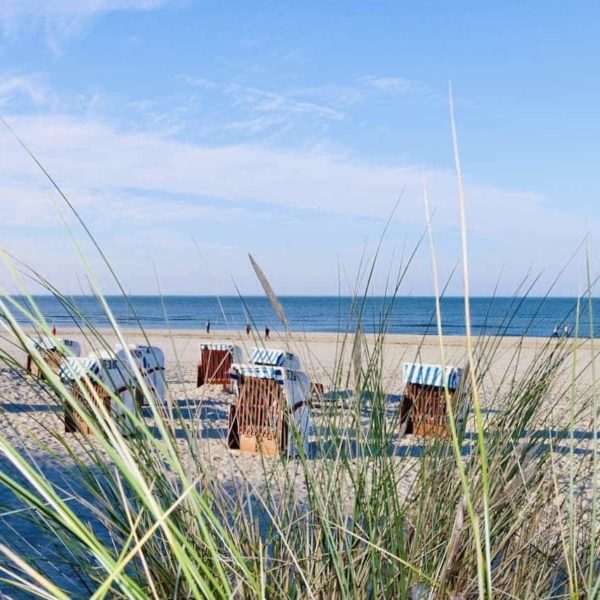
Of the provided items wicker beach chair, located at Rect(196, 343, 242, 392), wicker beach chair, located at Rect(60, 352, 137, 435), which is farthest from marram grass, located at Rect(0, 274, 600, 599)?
wicker beach chair, located at Rect(196, 343, 242, 392)

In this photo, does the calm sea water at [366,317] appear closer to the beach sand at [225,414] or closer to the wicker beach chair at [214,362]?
the beach sand at [225,414]

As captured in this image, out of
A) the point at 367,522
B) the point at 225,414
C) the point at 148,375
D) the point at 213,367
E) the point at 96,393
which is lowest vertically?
the point at 225,414

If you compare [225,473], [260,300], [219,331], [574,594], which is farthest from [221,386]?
[260,300]

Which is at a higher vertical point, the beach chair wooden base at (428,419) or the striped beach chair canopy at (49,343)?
the striped beach chair canopy at (49,343)

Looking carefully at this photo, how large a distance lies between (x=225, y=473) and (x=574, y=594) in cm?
472

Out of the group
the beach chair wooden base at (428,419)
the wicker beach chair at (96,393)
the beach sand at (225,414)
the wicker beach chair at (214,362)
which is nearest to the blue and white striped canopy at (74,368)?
the wicker beach chair at (96,393)

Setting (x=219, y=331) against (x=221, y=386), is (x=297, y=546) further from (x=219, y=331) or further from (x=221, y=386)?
(x=219, y=331)

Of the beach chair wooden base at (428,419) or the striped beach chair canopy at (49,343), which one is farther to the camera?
the beach chair wooden base at (428,419)

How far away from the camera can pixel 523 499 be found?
165cm

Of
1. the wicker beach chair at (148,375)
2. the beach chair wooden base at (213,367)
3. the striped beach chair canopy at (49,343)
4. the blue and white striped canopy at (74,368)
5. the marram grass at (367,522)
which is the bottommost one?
the beach chair wooden base at (213,367)

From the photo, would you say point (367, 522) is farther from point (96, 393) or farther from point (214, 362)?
point (214, 362)

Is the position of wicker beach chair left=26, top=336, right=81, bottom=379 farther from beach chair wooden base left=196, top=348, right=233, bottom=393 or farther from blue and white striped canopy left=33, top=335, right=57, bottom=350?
beach chair wooden base left=196, top=348, right=233, bottom=393

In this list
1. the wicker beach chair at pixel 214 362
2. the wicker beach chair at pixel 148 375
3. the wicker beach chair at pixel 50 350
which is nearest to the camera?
the wicker beach chair at pixel 50 350

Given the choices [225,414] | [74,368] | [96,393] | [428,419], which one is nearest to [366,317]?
[428,419]
